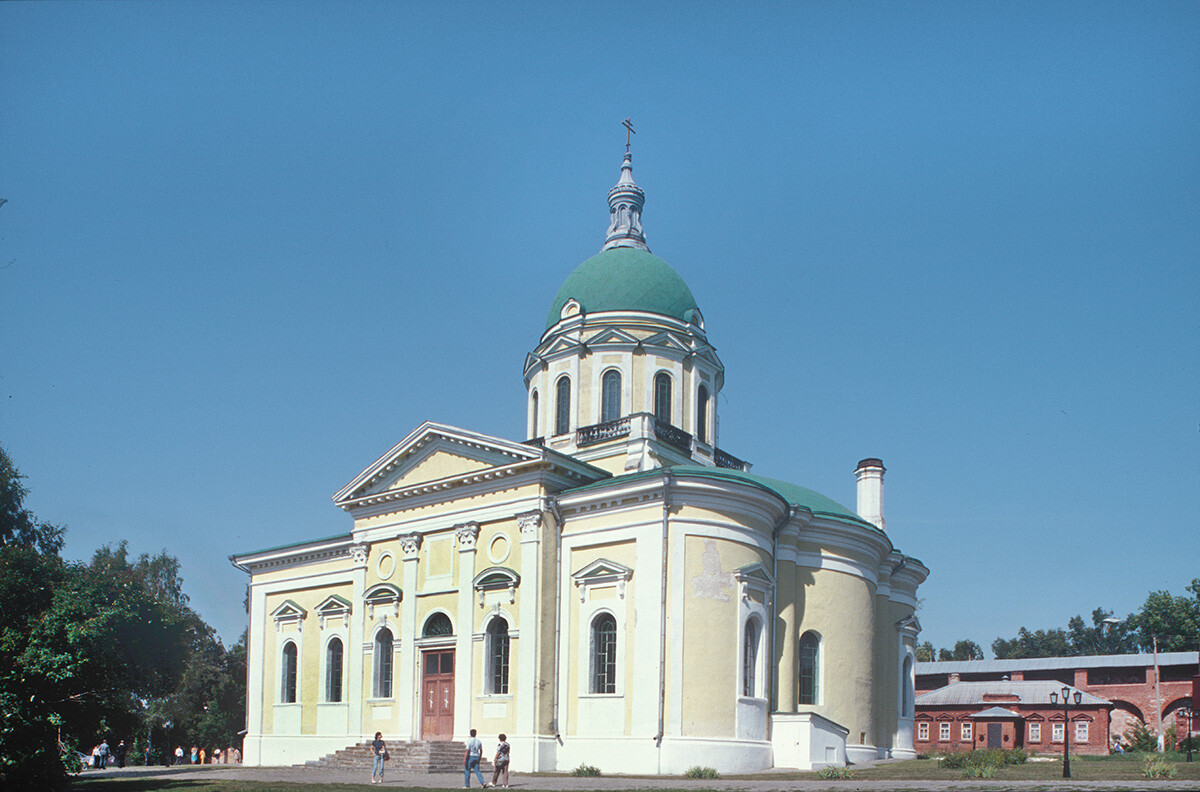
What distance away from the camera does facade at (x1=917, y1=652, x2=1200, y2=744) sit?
5938cm

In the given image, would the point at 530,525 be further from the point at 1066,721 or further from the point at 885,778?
the point at 1066,721

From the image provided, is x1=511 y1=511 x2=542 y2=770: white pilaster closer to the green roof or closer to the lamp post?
the green roof

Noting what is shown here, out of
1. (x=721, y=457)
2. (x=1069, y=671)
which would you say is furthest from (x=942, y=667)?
(x=721, y=457)

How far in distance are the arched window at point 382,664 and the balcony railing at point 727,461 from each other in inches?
494

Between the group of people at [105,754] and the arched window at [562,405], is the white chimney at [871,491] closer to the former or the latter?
the arched window at [562,405]

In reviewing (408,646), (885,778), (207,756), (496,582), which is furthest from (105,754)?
(885,778)

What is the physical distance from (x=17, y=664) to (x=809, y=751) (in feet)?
62.7

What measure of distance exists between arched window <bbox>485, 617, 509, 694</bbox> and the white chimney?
48.9 feet

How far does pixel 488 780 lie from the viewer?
2695cm

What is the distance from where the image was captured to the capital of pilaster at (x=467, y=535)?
31641mm

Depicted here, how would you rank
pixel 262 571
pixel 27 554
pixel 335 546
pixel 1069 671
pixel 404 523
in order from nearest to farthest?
pixel 27 554 → pixel 404 523 → pixel 335 546 → pixel 262 571 → pixel 1069 671

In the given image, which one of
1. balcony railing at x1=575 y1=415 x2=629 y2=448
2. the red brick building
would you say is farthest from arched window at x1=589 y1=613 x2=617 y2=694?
the red brick building

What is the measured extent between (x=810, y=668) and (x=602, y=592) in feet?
23.5

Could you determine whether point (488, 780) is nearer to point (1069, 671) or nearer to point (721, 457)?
point (721, 457)
